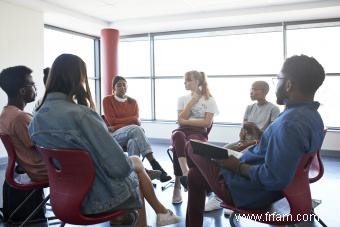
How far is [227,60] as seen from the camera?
21.7ft

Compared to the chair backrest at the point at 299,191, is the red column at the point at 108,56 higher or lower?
higher

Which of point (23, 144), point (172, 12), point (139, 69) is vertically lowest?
point (23, 144)

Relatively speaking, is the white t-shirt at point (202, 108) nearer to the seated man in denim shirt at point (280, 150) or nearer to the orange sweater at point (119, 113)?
the orange sweater at point (119, 113)

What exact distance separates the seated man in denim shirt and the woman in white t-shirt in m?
1.48

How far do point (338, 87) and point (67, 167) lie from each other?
217 inches

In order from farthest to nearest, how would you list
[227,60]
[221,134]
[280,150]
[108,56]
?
[108,56] < [227,60] < [221,134] < [280,150]

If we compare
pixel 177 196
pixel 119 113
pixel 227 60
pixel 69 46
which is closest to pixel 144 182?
pixel 177 196

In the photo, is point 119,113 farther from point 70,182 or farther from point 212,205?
point 70,182

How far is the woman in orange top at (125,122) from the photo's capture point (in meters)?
3.40

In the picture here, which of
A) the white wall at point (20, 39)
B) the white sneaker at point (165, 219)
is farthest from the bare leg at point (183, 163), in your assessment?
the white wall at point (20, 39)

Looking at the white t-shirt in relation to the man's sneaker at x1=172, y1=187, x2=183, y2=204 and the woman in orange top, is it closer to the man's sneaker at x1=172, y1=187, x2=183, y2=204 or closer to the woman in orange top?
the woman in orange top

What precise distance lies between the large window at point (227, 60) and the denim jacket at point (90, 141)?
13.6ft

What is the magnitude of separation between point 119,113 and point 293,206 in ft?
8.43

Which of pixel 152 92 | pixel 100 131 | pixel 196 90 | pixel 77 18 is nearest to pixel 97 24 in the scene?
pixel 77 18
